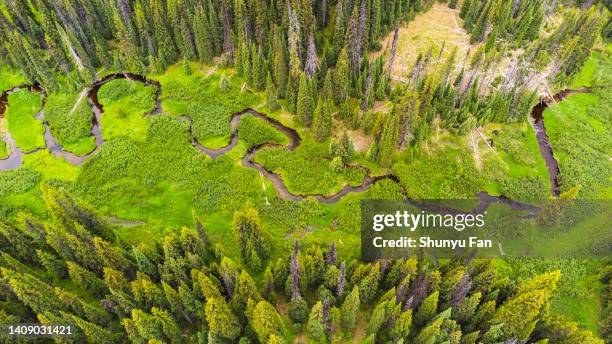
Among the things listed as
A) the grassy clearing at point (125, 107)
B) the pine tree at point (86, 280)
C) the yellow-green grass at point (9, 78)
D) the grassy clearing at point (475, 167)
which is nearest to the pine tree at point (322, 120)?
the grassy clearing at point (475, 167)

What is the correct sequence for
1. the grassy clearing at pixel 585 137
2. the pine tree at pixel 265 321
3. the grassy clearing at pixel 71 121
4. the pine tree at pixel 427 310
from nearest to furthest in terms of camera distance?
the pine tree at pixel 265 321 → the pine tree at pixel 427 310 → the grassy clearing at pixel 585 137 → the grassy clearing at pixel 71 121

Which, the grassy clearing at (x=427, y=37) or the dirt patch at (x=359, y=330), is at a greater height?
the grassy clearing at (x=427, y=37)

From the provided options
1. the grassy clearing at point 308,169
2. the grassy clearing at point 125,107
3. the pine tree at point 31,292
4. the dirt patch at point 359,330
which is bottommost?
the dirt patch at point 359,330

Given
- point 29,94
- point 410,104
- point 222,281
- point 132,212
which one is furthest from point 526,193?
point 29,94

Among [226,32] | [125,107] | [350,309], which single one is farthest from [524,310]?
[125,107]

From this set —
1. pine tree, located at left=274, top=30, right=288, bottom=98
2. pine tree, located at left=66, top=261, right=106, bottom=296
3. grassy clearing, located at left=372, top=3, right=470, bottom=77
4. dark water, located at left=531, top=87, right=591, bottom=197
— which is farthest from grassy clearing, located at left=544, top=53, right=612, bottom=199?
pine tree, located at left=66, top=261, right=106, bottom=296

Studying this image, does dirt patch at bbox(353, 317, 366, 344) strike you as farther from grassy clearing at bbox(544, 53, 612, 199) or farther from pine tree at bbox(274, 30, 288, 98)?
pine tree at bbox(274, 30, 288, 98)

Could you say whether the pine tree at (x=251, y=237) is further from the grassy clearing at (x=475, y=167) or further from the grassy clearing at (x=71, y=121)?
the grassy clearing at (x=71, y=121)

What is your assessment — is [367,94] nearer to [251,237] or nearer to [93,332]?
[251,237]
